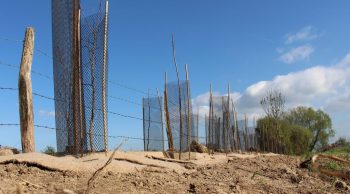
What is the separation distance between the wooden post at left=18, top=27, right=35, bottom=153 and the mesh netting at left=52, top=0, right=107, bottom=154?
2.50 feet

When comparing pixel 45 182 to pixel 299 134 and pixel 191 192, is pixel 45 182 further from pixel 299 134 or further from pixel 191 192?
pixel 299 134

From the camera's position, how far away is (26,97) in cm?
593

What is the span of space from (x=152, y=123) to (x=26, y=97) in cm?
810

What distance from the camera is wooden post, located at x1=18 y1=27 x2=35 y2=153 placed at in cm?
582

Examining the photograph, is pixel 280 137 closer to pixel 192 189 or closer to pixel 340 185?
pixel 340 185

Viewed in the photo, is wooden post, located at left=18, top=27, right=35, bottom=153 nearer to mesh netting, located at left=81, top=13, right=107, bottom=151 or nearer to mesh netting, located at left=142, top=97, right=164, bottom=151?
mesh netting, located at left=81, top=13, right=107, bottom=151

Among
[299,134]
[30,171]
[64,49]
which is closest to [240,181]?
[30,171]

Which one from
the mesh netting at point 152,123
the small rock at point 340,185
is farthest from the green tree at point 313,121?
the small rock at point 340,185

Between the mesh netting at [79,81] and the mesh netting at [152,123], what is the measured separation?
604cm

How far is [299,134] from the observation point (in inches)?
1388

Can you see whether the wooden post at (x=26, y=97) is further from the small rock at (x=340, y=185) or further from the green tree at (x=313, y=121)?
the green tree at (x=313, y=121)

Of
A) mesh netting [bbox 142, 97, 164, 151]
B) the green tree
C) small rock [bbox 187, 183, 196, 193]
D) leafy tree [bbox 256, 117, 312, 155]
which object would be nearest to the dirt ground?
small rock [bbox 187, 183, 196, 193]

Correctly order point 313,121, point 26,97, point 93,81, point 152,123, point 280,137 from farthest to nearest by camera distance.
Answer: point 313,121 < point 280,137 < point 152,123 < point 93,81 < point 26,97

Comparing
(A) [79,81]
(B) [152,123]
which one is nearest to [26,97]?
(A) [79,81]
